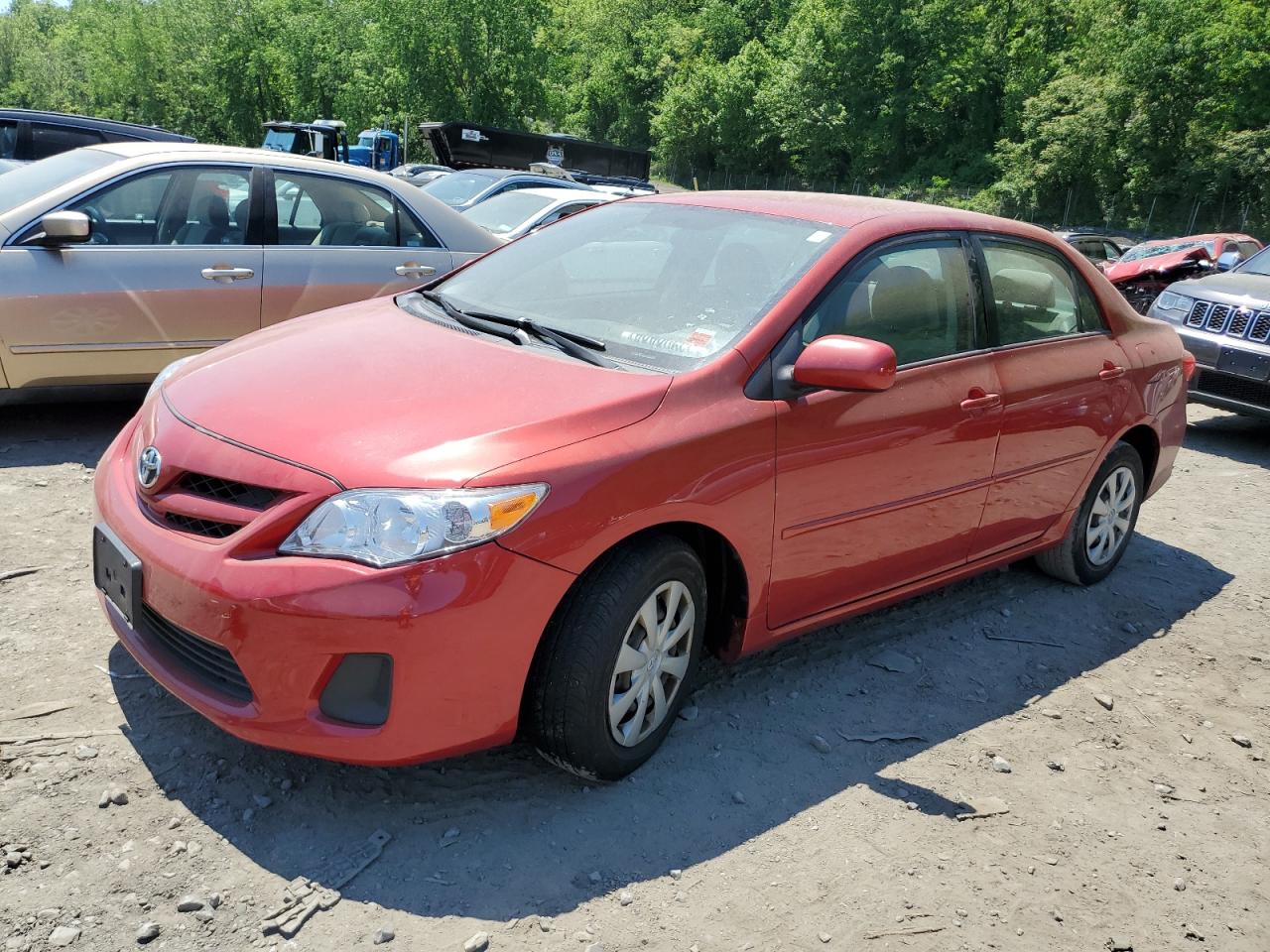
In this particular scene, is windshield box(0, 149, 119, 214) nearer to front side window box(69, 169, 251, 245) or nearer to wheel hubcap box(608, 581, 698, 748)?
front side window box(69, 169, 251, 245)

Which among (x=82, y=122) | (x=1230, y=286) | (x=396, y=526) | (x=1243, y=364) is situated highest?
(x=82, y=122)

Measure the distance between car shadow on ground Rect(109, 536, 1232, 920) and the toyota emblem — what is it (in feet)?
2.48

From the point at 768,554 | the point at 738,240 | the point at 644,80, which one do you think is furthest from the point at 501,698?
the point at 644,80

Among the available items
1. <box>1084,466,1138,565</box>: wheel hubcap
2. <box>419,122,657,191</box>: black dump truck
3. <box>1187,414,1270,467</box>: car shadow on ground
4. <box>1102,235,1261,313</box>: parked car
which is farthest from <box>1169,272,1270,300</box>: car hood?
<box>419,122,657,191</box>: black dump truck

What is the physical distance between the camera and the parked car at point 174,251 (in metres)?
5.44

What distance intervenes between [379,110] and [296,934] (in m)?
51.9

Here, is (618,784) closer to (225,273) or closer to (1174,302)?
(225,273)

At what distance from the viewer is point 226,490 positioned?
278cm

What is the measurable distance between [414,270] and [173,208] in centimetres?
137

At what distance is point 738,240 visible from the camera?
3756mm

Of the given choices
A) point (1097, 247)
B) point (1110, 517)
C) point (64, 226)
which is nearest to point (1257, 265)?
point (1110, 517)

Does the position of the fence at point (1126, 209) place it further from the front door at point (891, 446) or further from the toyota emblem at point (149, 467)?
the toyota emblem at point (149, 467)

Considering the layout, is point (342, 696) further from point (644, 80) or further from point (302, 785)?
point (644, 80)

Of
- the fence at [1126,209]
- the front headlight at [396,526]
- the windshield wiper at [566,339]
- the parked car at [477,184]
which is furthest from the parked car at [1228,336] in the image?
the fence at [1126,209]
